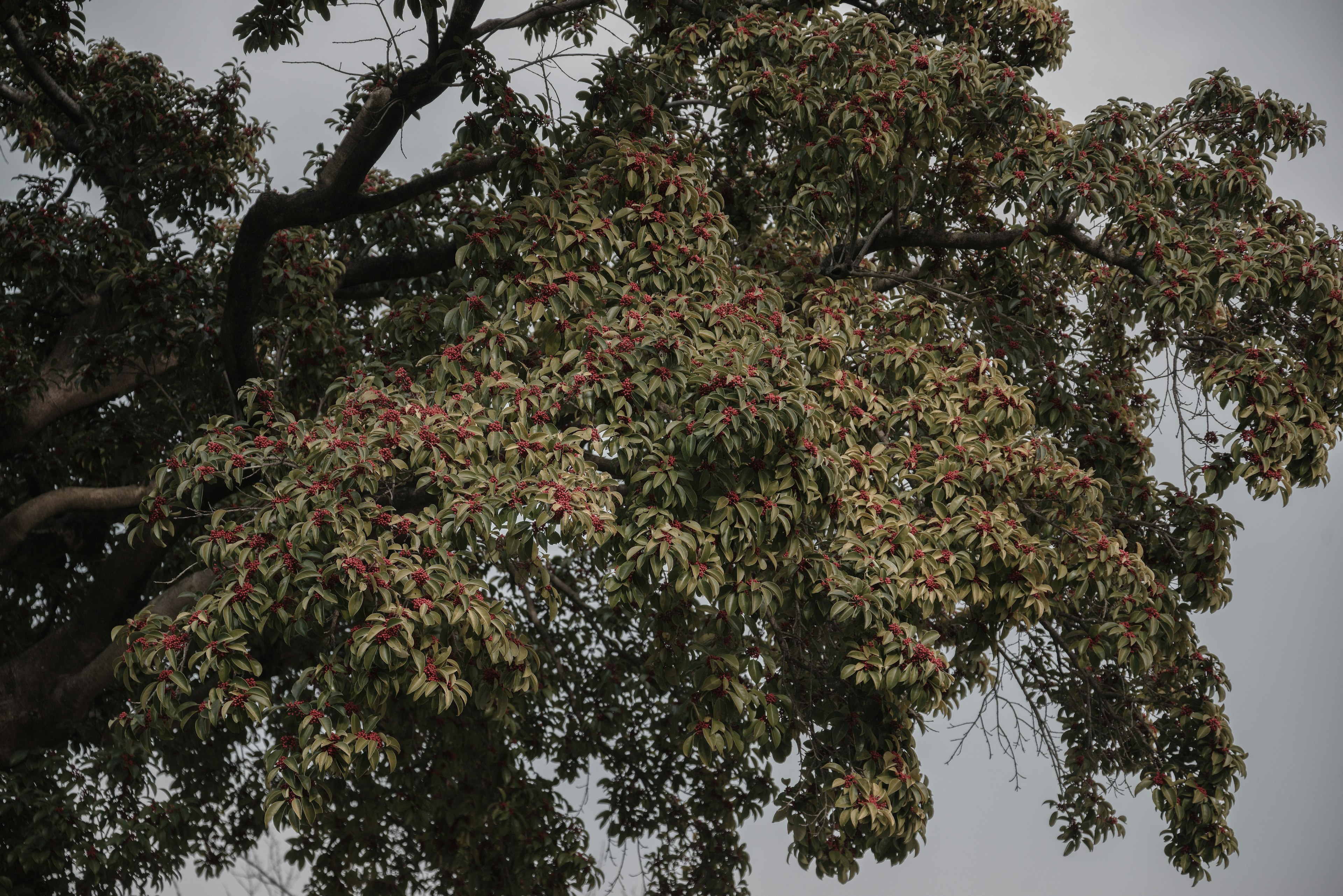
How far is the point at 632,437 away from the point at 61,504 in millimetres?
4489

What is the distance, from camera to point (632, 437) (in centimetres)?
443

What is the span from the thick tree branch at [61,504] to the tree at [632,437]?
0.04 m

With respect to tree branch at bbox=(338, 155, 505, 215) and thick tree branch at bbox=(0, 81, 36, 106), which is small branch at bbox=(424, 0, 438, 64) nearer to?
tree branch at bbox=(338, 155, 505, 215)

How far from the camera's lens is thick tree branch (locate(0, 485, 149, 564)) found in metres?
6.79

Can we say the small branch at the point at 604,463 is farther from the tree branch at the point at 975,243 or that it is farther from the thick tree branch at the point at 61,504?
the thick tree branch at the point at 61,504

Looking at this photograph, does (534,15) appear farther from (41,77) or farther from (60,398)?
(60,398)

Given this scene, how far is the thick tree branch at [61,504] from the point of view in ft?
22.3

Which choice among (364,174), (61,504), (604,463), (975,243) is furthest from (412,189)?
(975,243)

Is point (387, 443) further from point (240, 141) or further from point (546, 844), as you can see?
point (240, 141)

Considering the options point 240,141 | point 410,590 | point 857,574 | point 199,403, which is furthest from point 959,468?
point 240,141

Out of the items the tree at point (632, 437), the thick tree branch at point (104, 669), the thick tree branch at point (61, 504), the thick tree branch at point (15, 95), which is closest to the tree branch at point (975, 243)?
the tree at point (632, 437)

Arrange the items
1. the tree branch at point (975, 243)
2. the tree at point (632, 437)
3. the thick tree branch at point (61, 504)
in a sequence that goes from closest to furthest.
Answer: the tree at point (632, 437), the tree branch at point (975, 243), the thick tree branch at point (61, 504)

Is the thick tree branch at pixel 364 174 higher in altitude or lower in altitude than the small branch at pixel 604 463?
higher

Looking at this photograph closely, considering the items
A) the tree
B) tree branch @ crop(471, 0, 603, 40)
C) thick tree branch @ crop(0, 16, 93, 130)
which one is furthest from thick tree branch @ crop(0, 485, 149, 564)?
tree branch @ crop(471, 0, 603, 40)
